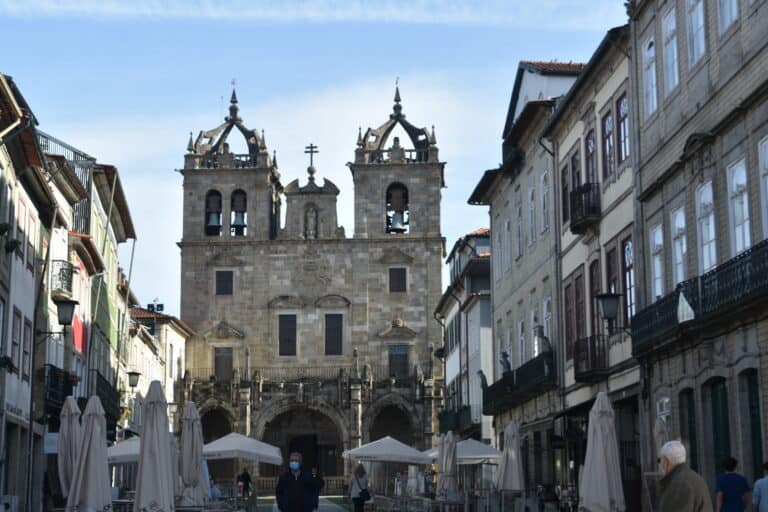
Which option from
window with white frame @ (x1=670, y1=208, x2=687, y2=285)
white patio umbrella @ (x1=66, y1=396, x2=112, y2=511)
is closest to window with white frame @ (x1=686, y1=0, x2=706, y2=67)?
window with white frame @ (x1=670, y1=208, x2=687, y2=285)

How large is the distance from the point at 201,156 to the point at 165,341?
10.7 m

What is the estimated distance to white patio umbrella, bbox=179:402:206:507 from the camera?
27000mm

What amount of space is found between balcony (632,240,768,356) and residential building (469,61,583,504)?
8622mm

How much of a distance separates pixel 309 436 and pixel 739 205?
52228 mm

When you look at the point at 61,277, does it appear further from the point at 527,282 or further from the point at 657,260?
the point at 657,260

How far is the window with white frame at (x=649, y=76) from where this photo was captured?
972 inches

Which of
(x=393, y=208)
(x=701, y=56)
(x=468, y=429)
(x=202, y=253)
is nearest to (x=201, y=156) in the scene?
(x=202, y=253)

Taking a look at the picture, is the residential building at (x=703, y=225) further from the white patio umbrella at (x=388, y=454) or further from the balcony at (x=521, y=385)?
the white patio umbrella at (x=388, y=454)

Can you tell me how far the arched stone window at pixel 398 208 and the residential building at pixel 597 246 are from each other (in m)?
38.2

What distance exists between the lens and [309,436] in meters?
70.3

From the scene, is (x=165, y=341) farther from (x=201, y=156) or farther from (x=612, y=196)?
(x=612, y=196)

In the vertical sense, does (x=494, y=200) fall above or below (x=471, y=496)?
above

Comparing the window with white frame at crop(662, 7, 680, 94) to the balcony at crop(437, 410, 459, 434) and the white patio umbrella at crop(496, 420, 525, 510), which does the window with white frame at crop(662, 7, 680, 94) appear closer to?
the white patio umbrella at crop(496, 420, 525, 510)

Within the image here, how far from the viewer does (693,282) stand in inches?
803
